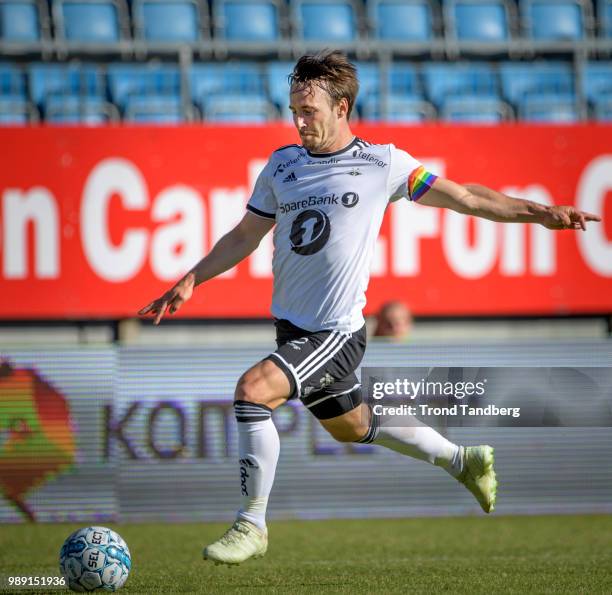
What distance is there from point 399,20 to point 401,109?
1.54 meters

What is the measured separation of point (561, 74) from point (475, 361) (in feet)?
13.9

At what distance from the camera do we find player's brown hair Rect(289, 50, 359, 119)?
521 centimetres

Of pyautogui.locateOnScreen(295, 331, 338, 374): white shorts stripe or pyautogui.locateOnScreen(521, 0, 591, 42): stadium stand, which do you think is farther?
pyautogui.locateOnScreen(521, 0, 591, 42): stadium stand

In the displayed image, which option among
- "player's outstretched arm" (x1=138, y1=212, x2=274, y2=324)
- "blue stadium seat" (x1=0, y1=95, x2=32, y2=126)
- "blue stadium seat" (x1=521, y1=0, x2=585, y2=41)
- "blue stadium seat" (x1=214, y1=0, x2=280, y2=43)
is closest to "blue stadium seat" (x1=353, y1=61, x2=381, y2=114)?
"blue stadium seat" (x1=214, y1=0, x2=280, y2=43)

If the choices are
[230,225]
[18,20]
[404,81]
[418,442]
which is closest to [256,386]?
[418,442]

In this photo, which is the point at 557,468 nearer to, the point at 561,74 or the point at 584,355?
the point at 584,355

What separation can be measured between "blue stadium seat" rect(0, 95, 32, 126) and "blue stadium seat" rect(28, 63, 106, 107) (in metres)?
0.12

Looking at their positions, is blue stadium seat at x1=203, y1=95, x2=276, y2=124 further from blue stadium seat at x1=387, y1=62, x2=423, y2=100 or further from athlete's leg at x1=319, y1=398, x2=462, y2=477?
athlete's leg at x1=319, y1=398, x2=462, y2=477

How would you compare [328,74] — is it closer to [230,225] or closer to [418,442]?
[418,442]

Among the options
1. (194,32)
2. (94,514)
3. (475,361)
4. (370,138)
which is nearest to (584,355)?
(475,361)

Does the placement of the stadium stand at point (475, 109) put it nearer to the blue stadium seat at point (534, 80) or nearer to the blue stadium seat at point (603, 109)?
the blue stadium seat at point (534, 80)

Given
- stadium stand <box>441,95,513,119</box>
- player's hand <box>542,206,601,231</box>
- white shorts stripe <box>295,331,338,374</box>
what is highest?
stadium stand <box>441,95,513,119</box>
